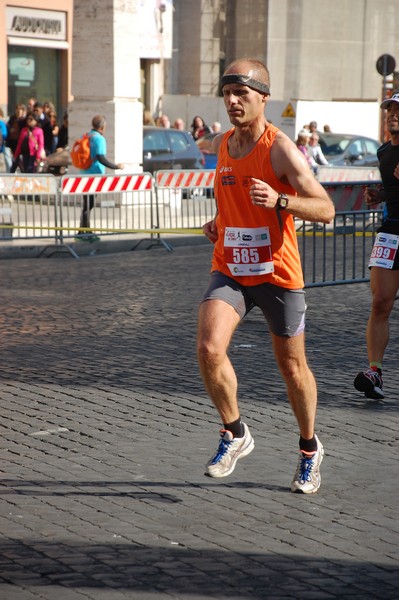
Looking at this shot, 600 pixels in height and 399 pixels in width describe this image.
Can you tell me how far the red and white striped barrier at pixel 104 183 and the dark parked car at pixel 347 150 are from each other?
33.2 feet

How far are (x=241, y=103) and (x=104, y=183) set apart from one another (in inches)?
517

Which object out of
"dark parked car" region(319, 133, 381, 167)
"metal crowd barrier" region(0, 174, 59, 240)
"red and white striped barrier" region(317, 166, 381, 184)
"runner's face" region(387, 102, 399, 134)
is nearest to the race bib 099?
"runner's face" region(387, 102, 399, 134)

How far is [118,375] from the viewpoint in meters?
8.69

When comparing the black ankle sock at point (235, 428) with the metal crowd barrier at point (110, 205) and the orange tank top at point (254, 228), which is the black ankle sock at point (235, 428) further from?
the metal crowd barrier at point (110, 205)

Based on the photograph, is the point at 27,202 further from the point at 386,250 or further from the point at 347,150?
the point at 347,150

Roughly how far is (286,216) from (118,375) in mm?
3231

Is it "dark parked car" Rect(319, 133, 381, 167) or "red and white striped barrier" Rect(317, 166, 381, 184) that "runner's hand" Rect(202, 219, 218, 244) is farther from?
"dark parked car" Rect(319, 133, 381, 167)

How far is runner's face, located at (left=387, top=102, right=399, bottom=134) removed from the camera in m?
7.61

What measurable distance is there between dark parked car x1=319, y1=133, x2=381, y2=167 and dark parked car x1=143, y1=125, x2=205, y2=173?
3.88 metres

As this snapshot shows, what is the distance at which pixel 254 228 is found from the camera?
18.7 ft

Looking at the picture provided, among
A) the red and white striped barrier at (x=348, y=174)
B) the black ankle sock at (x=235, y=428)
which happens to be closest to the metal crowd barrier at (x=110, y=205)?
the red and white striped barrier at (x=348, y=174)

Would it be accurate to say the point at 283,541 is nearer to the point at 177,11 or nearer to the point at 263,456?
the point at 263,456

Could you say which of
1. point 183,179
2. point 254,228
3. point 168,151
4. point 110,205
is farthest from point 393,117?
point 168,151

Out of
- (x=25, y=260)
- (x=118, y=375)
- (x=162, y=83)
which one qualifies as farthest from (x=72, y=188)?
(x=162, y=83)
